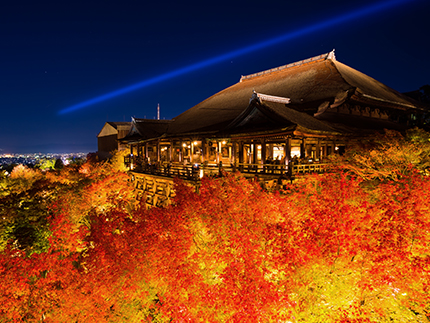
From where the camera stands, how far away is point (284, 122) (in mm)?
15852

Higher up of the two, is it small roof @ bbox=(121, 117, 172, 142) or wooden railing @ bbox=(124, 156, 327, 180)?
small roof @ bbox=(121, 117, 172, 142)

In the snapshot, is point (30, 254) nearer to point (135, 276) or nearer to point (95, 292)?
point (95, 292)

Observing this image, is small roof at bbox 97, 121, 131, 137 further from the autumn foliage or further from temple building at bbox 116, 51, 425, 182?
the autumn foliage

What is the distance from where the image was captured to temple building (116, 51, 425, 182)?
1703 centimetres

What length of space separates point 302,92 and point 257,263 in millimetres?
19975

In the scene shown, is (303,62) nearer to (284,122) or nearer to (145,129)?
(284,122)

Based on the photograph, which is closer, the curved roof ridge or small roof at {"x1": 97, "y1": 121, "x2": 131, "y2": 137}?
the curved roof ridge

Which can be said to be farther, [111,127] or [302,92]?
[111,127]

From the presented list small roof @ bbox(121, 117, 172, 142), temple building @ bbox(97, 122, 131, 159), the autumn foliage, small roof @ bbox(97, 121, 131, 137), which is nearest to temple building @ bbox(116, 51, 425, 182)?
small roof @ bbox(121, 117, 172, 142)

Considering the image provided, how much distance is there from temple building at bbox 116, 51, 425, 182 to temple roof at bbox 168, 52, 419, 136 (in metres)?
0.08

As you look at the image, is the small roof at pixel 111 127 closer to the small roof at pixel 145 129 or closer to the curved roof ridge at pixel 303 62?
the small roof at pixel 145 129

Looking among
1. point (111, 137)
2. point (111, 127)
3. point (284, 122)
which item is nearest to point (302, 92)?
point (284, 122)

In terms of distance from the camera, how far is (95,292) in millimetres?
12953

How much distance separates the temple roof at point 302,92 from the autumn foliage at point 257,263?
8.17 m
